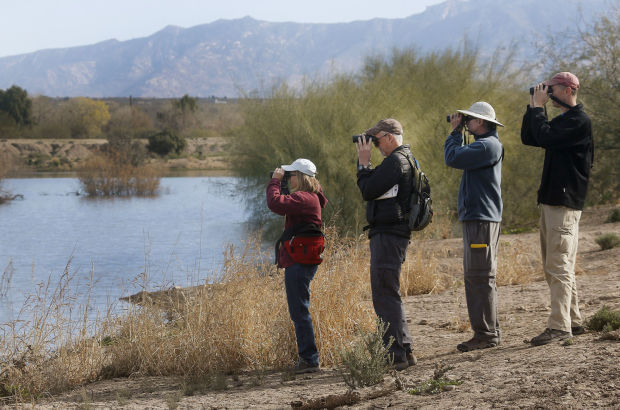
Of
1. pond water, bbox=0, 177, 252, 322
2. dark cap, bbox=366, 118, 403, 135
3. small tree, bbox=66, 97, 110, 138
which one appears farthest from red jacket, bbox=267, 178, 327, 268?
small tree, bbox=66, 97, 110, 138

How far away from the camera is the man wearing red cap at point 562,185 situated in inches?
234

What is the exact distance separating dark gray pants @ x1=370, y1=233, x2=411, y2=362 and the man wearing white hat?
67 centimetres

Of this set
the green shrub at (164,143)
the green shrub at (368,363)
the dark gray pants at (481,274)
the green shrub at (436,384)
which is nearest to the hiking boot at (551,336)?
the dark gray pants at (481,274)

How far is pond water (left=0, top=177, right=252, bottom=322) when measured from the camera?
13727 mm

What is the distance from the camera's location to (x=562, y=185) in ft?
19.5

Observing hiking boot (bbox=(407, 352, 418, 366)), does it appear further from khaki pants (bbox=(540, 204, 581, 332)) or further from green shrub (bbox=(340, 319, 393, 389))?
khaki pants (bbox=(540, 204, 581, 332))

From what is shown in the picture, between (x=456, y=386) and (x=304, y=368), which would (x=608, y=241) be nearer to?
(x=304, y=368)

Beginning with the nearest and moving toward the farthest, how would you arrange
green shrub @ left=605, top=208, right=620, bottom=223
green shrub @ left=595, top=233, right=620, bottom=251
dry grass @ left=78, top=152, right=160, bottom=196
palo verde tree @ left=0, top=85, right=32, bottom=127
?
green shrub @ left=595, top=233, right=620, bottom=251 → green shrub @ left=605, top=208, right=620, bottom=223 → dry grass @ left=78, top=152, right=160, bottom=196 → palo verde tree @ left=0, top=85, right=32, bottom=127

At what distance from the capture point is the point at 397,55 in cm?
2697

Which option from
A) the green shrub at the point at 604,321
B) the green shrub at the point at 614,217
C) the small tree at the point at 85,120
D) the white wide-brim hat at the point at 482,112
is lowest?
the green shrub at the point at 614,217

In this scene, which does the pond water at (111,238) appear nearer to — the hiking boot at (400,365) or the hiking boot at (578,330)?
the hiking boot at (400,365)

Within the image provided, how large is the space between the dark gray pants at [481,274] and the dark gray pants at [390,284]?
2.15ft

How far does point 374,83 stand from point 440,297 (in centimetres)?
1184

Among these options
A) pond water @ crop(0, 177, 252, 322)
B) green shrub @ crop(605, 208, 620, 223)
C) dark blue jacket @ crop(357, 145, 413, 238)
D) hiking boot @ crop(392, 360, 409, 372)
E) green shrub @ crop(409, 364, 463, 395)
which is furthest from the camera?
green shrub @ crop(605, 208, 620, 223)
